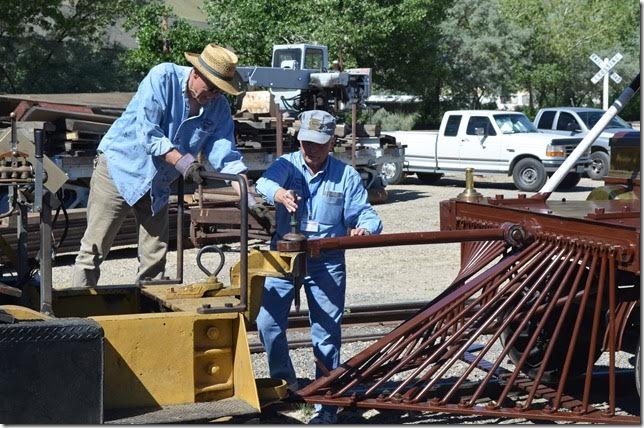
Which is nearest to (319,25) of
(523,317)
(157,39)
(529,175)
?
(157,39)

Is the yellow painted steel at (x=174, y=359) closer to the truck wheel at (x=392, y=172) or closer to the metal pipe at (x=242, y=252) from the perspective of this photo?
the metal pipe at (x=242, y=252)

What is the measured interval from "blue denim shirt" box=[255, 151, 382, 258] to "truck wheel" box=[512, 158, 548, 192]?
1712 centimetres

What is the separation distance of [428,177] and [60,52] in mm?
11518

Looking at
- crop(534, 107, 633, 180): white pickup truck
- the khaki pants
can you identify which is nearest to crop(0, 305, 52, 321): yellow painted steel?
the khaki pants

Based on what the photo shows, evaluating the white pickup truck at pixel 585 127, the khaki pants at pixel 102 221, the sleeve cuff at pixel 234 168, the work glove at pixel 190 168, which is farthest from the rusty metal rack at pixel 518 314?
the white pickup truck at pixel 585 127

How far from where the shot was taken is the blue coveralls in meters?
5.40

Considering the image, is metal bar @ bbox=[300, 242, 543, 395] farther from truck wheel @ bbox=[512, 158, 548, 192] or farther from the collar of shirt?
truck wheel @ bbox=[512, 158, 548, 192]

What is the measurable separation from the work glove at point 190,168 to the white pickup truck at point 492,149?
58.3 feet

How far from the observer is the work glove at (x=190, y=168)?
486 centimetres

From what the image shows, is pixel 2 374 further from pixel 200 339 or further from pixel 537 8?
pixel 537 8

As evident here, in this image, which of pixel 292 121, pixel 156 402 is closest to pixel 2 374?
pixel 156 402

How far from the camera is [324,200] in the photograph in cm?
540

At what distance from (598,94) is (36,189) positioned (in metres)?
49.0

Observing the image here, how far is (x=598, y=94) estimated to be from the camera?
166ft
